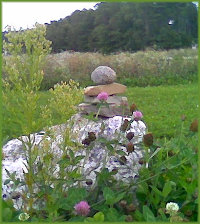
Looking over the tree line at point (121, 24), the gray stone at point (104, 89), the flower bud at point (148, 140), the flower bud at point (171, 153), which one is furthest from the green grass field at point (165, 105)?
the flower bud at point (148, 140)

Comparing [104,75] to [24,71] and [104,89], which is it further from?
[24,71]

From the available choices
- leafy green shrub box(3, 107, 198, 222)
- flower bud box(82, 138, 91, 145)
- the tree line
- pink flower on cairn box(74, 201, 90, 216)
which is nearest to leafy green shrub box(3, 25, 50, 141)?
leafy green shrub box(3, 107, 198, 222)

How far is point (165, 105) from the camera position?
6340 millimetres

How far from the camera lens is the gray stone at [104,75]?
3.56 m

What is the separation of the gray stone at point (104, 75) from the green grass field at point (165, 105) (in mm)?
681

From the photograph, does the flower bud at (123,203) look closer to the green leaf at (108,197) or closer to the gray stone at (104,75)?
the green leaf at (108,197)

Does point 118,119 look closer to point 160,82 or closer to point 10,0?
point 10,0

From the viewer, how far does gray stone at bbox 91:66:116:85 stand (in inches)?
140

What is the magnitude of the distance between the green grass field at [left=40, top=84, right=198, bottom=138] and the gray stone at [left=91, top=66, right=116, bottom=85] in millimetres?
681

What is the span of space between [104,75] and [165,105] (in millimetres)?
2926

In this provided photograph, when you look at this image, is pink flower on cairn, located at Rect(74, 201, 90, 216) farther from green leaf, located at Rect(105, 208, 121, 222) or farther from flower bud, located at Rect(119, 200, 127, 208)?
flower bud, located at Rect(119, 200, 127, 208)

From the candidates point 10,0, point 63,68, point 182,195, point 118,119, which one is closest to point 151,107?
point 63,68

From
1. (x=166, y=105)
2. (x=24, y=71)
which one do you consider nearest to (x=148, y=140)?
(x=24, y=71)

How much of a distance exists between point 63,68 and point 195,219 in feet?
16.0
